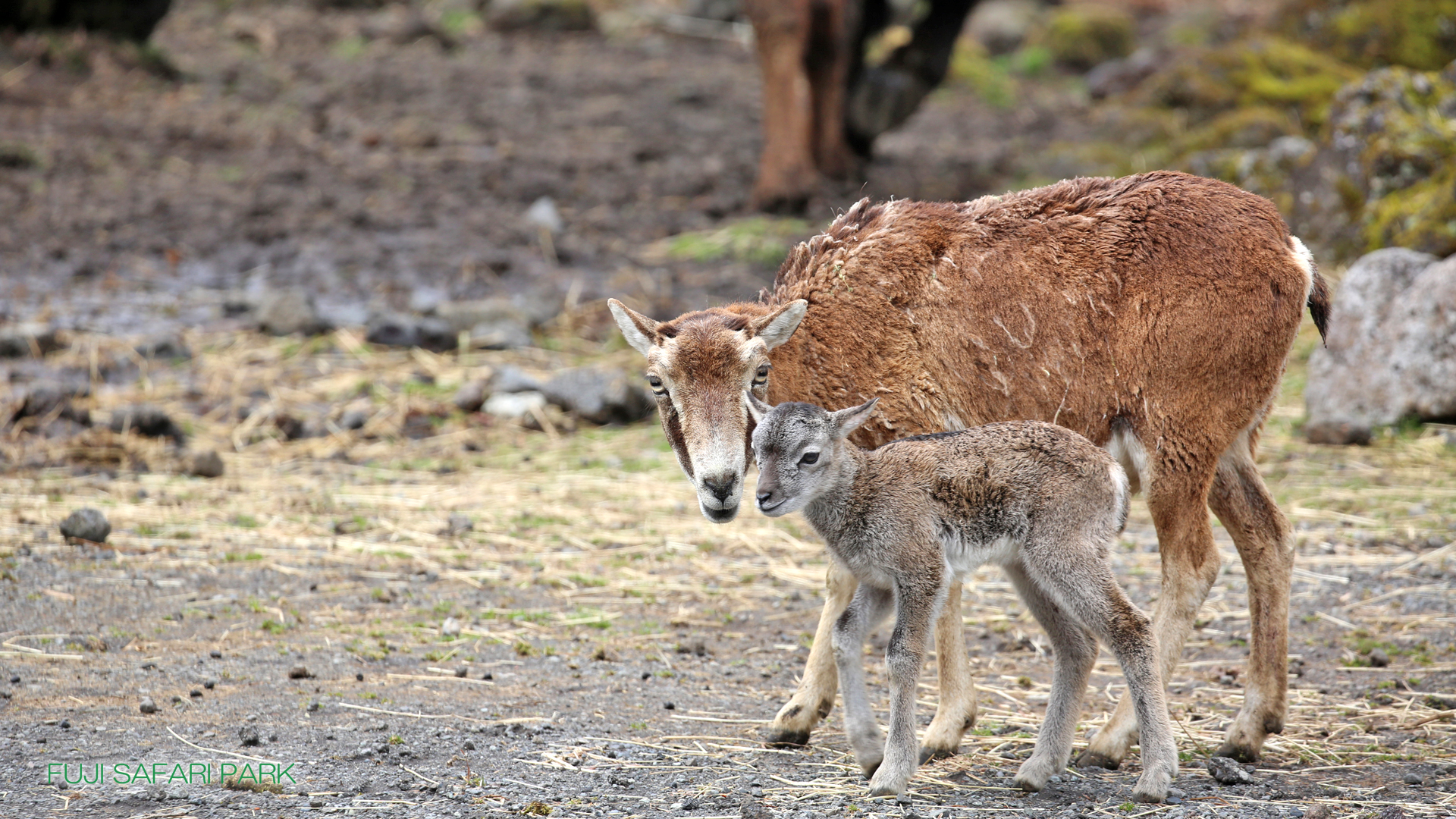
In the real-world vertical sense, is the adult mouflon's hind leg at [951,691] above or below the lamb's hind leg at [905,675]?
below

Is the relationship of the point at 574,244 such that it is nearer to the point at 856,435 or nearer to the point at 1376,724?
the point at 856,435

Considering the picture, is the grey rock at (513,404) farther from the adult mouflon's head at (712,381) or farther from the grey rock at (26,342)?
the adult mouflon's head at (712,381)

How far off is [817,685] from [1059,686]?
113cm

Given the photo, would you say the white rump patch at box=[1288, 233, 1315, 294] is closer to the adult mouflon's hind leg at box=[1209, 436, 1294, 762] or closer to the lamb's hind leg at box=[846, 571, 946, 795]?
the adult mouflon's hind leg at box=[1209, 436, 1294, 762]

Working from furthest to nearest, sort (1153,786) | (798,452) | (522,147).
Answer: (522,147) < (798,452) < (1153,786)

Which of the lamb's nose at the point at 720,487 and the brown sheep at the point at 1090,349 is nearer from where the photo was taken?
the lamb's nose at the point at 720,487

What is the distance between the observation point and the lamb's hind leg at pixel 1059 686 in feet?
17.4

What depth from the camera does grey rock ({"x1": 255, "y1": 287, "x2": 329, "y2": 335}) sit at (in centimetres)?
1246

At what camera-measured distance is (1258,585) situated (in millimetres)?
6258

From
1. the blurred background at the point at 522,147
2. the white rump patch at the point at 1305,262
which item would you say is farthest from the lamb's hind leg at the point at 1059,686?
the blurred background at the point at 522,147

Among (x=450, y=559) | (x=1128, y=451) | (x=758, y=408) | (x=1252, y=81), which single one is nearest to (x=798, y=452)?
(x=758, y=408)

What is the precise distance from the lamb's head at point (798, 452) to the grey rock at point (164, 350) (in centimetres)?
803

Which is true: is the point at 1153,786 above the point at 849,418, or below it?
below

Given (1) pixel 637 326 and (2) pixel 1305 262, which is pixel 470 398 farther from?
(2) pixel 1305 262
